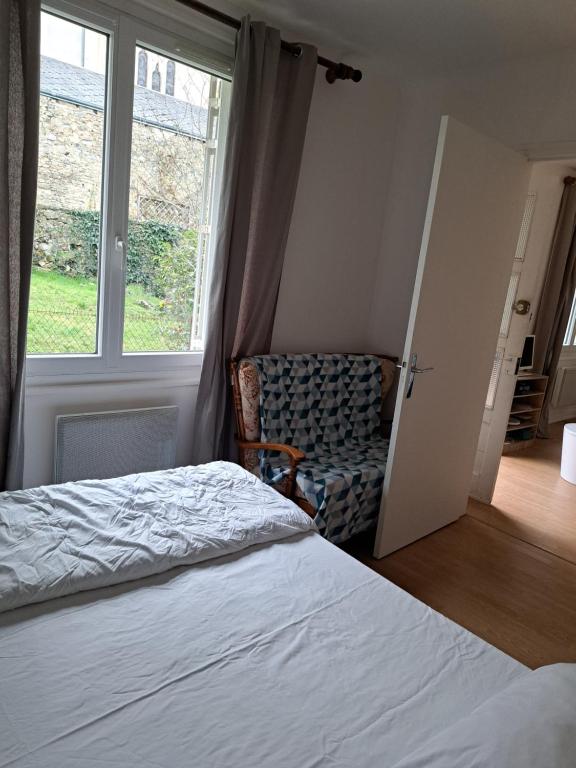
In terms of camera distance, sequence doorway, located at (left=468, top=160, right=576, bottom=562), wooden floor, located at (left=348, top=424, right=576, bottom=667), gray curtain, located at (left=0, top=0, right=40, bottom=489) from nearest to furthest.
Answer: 1. gray curtain, located at (left=0, top=0, right=40, bottom=489)
2. wooden floor, located at (left=348, top=424, right=576, bottom=667)
3. doorway, located at (left=468, top=160, right=576, bottom=562)

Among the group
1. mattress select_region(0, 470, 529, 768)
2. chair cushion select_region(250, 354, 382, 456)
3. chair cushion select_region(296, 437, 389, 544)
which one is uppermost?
chair cushion select_region(250, 354, 382, 456)

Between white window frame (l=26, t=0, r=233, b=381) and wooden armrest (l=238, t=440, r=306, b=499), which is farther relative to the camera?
wooden armrest (l=238, t=440, r=306, b=499)

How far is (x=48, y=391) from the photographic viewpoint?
2248mm

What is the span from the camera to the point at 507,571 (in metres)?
2.68

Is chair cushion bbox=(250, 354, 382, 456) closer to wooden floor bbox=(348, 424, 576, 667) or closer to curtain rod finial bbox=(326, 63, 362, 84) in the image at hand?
wooden floor bbox=(348, 424, 576, 667)

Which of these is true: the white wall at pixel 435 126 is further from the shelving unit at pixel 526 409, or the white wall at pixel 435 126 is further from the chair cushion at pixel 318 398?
the shelving unit at pixel 526 409

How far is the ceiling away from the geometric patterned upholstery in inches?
66.3

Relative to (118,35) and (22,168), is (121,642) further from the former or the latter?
(118,35)

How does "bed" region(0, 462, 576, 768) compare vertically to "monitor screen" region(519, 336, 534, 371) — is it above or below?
below

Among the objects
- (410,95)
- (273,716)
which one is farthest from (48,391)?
(410,95)

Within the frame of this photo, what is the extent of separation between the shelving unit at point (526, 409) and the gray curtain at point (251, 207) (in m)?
2.96

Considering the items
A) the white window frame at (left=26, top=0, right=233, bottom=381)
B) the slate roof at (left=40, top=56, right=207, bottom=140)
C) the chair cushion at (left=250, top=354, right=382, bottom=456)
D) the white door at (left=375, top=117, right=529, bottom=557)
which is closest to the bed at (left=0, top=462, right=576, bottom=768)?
the white window frame at (left=26, top=0, right=233, bottom=381)

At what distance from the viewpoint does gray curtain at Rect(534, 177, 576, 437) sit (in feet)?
14.7

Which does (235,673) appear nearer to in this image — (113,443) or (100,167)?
(113,443)
